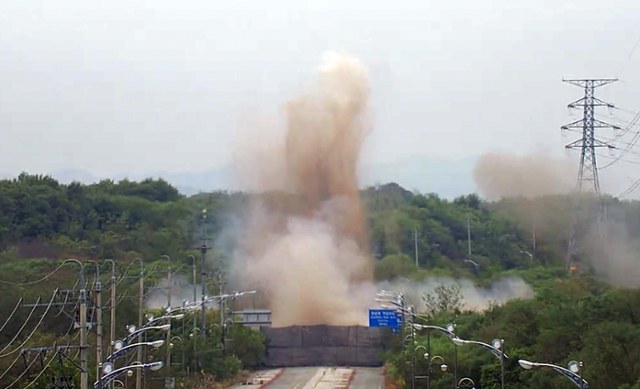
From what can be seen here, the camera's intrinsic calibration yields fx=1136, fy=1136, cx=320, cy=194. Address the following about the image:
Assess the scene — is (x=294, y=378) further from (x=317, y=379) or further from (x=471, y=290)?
(x=471, y=290)

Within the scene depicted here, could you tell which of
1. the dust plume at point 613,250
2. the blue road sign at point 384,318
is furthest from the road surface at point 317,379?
the dust plume at point 613,250

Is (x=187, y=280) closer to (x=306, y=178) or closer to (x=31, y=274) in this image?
(x=306, y=178)

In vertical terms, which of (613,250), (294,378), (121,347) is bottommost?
(294,378)

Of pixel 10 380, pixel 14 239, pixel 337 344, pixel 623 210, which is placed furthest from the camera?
pixel 14 239

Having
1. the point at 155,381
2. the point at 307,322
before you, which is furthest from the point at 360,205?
the point at 155,381

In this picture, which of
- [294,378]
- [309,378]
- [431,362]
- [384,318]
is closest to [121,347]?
[431,362]

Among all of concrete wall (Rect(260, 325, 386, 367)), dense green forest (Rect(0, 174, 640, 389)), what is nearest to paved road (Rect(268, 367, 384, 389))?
concrete wall (Rect(260, 325, 386, 367))
